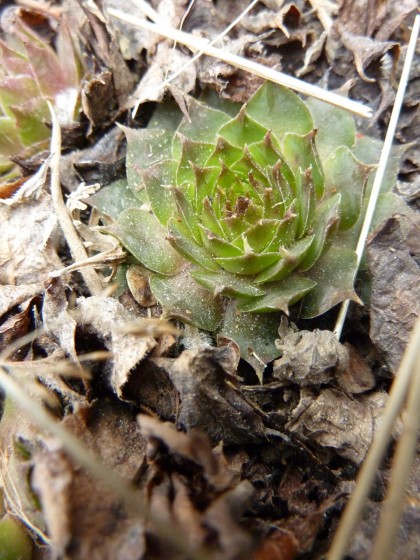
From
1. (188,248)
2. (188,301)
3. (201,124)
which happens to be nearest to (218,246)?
(188,248)

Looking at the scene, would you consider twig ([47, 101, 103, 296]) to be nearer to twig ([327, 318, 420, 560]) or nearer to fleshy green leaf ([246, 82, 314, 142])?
fleshy green leaf ([246, 82, 314, 142])

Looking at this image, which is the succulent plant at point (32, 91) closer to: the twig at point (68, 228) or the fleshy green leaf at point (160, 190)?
the twig at point (68, 228)

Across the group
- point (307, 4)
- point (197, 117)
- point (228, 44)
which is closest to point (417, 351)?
point (197, 117)

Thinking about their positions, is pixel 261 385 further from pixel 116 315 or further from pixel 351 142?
pixel 351 142

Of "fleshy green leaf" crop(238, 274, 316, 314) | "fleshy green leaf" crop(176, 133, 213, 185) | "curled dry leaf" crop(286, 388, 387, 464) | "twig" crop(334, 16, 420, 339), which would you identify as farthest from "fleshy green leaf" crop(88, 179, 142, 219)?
"curled dry leaf" crop(286, 388, 387, 464)

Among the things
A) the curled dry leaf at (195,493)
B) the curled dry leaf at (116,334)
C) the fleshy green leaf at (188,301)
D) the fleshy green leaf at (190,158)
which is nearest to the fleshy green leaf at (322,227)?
the fleshy green leaf at (188,301)
